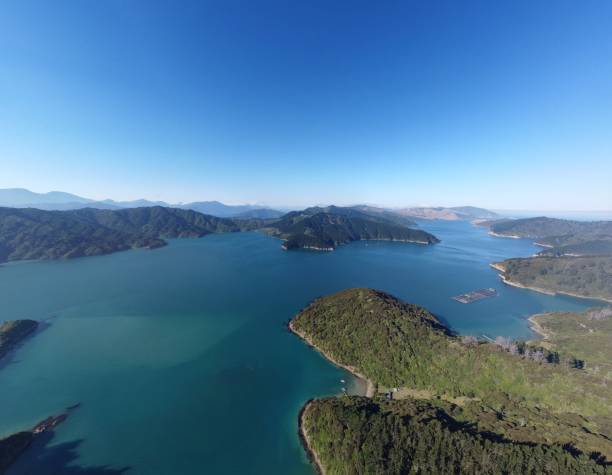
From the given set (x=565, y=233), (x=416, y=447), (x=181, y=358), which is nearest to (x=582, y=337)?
(x=416, y=447)

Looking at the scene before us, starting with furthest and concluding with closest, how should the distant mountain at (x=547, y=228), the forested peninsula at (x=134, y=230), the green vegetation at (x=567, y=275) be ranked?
the distant mountain at (x=547, y=228)
the forested peninsula at (x=134, y=230)
the green vegetation at (x=567, y=275)

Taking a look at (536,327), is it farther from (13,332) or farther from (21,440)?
(13,332)

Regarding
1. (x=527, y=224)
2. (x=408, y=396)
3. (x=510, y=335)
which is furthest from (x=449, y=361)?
(x=527, y=224)

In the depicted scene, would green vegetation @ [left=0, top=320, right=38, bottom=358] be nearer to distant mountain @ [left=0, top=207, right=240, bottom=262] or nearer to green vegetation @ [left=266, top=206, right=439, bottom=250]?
distant mountain @ [left=0, top=207, right=240, bottom=262]

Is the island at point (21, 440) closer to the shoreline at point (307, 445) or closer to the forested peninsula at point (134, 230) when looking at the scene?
the shoreline at point (307, 445)

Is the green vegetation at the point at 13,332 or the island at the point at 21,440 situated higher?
the green vegetation at the point at 13,332

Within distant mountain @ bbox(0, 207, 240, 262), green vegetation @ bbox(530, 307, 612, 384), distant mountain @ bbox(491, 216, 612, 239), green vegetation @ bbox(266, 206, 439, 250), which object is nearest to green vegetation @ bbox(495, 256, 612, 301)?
green vegetation @ bbox(530, 307, 612, 384)

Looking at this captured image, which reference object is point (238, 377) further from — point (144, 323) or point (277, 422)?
point (144, 323)

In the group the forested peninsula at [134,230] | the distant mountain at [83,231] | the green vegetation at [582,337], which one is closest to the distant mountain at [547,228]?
the forested peninsula at [134,230]
